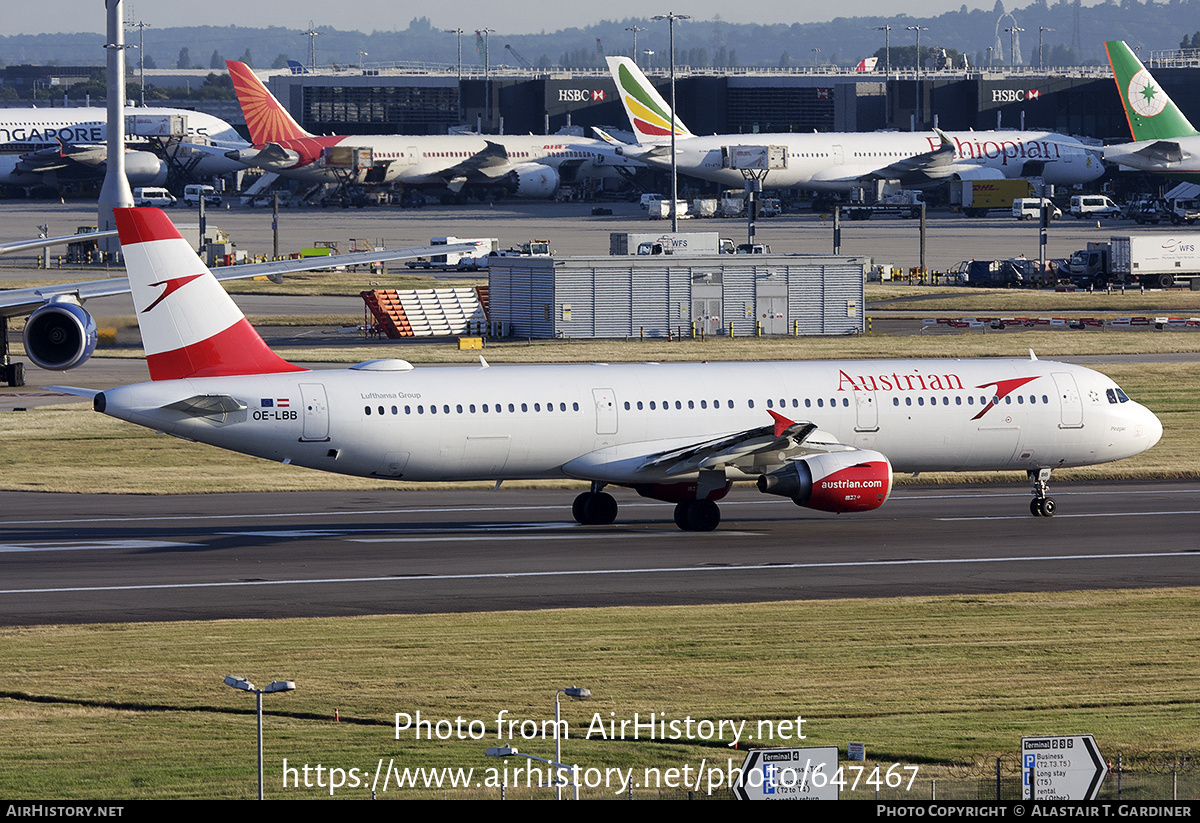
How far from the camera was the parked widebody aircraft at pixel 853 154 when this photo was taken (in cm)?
15438

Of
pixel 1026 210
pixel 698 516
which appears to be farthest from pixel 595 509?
pixel 1026 210

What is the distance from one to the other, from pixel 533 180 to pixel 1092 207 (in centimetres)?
5744

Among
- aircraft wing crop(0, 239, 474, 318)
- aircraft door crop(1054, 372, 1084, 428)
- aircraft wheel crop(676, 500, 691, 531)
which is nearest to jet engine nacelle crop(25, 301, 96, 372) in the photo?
aircraft wing crop(0, 239, 474, 318)

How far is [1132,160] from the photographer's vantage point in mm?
133375

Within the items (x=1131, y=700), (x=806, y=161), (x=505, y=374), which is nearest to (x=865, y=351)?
(x=505, y=374)

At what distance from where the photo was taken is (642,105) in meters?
→ 153

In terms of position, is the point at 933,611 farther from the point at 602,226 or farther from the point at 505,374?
the point at 602,226

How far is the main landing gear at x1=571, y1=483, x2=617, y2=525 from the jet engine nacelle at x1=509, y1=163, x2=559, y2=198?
136 m

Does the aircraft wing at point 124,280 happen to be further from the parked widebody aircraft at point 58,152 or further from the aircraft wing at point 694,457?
the parked widebody aircraft at point 58,152

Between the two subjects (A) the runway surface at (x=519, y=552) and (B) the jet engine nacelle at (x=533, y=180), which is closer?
(A) the runway surface at (x=519, y=552)

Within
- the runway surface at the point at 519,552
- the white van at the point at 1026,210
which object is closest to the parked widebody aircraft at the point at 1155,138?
the white van at the point at 1026,210

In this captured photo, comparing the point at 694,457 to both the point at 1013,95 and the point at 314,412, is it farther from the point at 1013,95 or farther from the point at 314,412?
the point at 1013,95

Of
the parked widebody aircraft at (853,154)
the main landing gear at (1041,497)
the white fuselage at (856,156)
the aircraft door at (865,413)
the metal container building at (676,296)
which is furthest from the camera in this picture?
the white fuselage at (856,156)

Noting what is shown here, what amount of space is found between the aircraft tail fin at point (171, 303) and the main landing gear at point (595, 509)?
908cm
